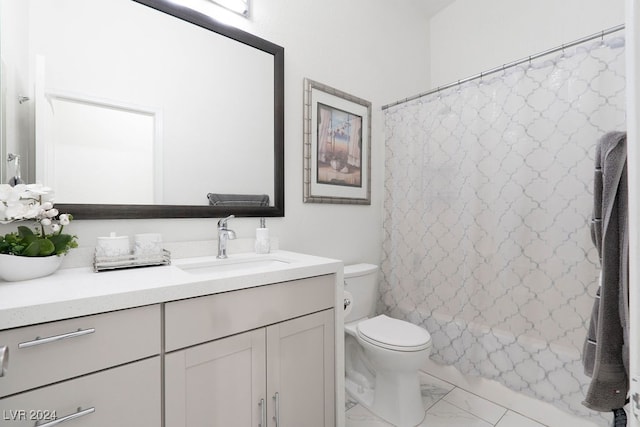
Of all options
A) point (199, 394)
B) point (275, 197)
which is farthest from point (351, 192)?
point (199, 394)

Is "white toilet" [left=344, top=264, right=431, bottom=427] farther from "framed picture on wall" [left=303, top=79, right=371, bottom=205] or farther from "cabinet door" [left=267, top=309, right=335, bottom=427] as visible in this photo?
"framed picture on wall" [left=303, top=79, right=371, bottom=205]

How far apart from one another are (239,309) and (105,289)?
38 centimetres

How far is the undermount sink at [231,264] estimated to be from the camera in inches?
50.8

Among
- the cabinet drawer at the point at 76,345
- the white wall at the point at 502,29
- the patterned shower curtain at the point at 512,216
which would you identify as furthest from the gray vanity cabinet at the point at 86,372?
the white wall at the point at 502,29

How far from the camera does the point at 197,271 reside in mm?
1308

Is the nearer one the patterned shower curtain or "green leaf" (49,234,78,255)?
"green leaf" (49,234,78,255)

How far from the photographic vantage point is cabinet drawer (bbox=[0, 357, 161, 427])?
0.68 meters

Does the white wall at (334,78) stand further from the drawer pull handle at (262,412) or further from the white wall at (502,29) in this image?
the drawer pull handle at (262,412)

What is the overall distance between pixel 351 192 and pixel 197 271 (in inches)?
45.2

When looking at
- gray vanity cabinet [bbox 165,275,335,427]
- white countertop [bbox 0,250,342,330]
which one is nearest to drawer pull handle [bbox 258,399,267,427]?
gray vanity cabinet [bbox 165,275,335,427]

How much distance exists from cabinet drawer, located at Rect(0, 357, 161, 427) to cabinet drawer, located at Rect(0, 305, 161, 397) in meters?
0.02

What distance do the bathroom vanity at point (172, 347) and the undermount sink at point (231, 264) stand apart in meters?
0.01

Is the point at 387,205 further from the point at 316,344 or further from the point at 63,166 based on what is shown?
the point at 63,166

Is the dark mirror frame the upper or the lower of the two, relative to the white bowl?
upper
